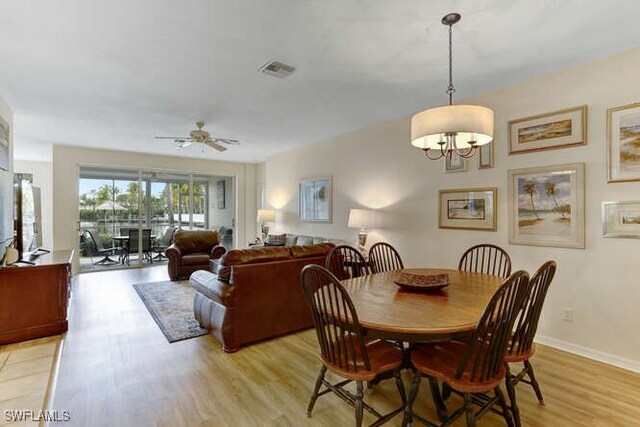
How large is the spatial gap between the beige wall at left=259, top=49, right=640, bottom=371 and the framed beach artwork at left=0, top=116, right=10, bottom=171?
179 inches

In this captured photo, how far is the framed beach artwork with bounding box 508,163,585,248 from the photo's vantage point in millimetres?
2854

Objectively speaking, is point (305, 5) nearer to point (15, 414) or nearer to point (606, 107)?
point (606, 107)

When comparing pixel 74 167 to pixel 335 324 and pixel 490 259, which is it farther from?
pixel 490 259

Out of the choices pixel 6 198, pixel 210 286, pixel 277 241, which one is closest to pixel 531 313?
pixel 210 286

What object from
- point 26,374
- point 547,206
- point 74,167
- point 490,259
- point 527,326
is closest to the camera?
point 527,326

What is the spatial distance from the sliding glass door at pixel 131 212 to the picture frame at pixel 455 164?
6.15 meters

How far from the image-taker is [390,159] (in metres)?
4.57

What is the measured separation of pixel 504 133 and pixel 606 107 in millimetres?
824

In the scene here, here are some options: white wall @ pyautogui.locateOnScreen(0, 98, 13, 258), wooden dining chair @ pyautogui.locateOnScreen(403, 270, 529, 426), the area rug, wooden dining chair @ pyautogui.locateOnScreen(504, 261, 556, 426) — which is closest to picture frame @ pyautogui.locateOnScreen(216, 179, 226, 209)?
the area rug

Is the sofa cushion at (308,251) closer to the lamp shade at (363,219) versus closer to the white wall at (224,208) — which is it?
the lamp shade at (363,219)

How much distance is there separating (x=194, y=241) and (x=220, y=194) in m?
2.55

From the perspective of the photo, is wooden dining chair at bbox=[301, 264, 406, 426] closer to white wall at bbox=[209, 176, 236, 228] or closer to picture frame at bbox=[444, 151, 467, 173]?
picture frame at bbox=[444, 151, 467, 173]

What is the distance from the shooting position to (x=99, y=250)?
6.47 metres

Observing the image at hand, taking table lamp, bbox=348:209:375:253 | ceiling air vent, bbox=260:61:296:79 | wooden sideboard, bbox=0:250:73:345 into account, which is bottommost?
wooden sideboard, bbox=0:250:73:345
